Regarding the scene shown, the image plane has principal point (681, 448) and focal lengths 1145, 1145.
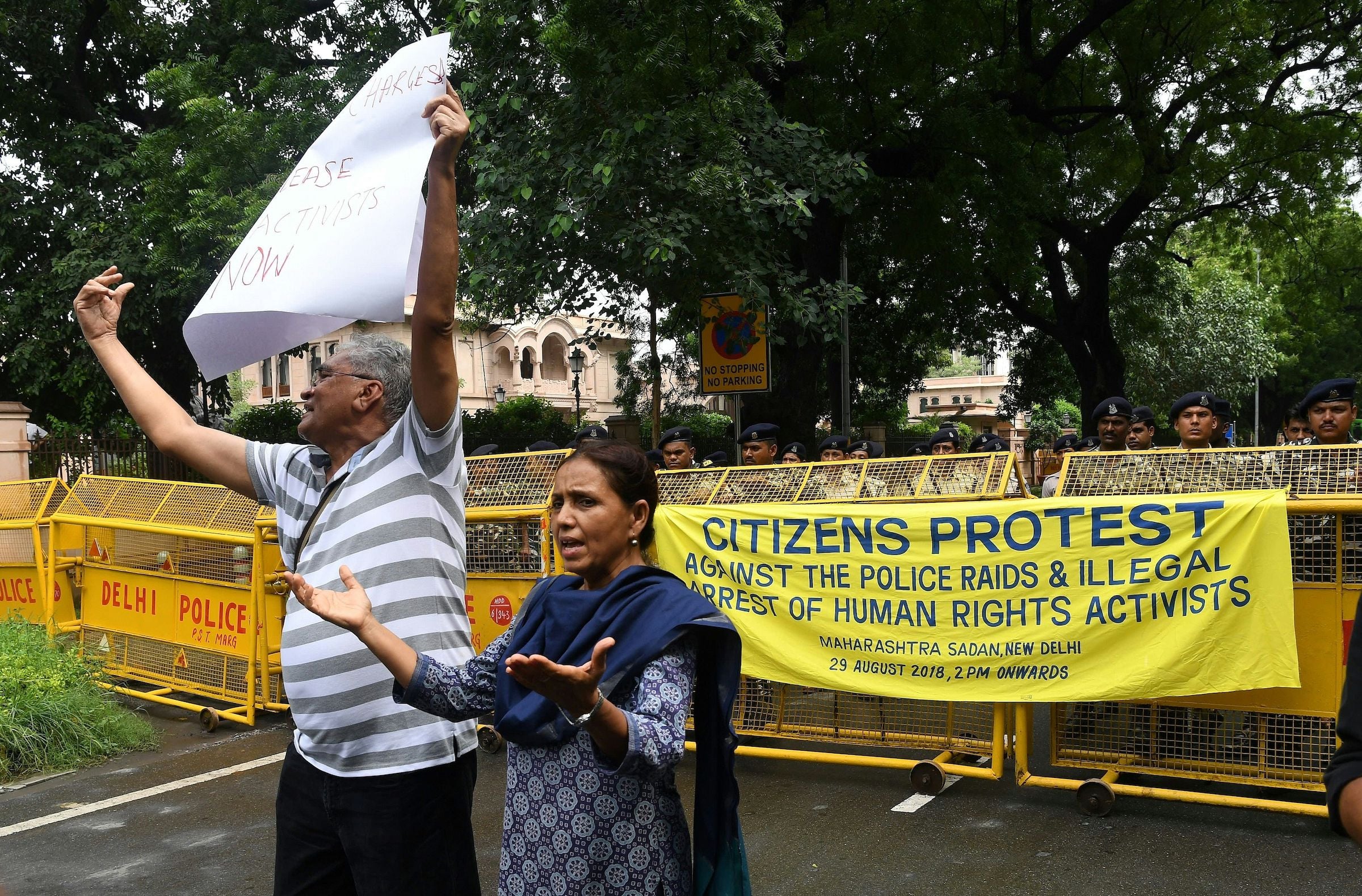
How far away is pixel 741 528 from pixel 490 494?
1907 mm

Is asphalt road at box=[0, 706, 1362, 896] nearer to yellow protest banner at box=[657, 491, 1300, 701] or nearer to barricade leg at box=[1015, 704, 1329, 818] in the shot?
barricade leg at box=[1015, 704, 1329, 818]

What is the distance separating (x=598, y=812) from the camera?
219 centimetres

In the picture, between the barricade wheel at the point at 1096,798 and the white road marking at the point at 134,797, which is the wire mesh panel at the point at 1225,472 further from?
the white road marking at the point at 134,797

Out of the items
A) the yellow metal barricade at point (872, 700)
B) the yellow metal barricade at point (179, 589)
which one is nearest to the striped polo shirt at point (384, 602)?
the yellow metal barricade at point (872, 700)

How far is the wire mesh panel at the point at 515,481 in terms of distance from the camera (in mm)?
7336

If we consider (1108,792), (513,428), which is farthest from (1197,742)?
(513,428)

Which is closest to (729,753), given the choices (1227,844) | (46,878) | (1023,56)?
(1227,844)

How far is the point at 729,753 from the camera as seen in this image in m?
2.27

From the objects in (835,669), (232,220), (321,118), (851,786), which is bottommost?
(851,786)

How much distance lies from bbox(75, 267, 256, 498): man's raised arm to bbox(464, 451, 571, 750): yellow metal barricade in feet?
13.7

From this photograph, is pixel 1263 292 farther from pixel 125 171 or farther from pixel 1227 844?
pixel 1227 844

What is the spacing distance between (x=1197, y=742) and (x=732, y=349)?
7.40 meters

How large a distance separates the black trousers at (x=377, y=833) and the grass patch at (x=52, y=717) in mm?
5082

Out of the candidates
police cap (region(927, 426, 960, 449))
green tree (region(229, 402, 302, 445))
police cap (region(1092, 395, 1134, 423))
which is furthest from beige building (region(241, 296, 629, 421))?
police cap (region(1092, 395, 1134, 423))
